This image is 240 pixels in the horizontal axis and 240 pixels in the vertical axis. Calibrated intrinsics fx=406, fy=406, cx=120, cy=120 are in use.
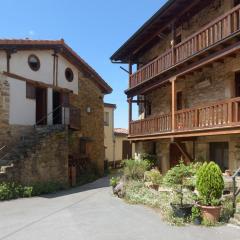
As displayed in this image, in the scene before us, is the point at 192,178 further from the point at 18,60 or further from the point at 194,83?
the point at 18,60

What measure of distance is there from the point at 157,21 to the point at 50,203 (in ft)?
30.4

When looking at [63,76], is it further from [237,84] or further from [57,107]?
[237,84]

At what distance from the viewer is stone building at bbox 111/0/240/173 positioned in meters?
13.3

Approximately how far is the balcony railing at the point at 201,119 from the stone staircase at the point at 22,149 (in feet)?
16.2

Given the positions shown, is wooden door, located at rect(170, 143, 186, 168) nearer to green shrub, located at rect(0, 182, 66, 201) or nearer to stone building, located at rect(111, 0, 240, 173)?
stone building, located at rect(111, 0, 240, 173)

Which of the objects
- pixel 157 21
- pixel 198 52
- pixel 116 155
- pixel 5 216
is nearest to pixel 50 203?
pixel 5 216

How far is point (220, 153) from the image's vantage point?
15.8 meters

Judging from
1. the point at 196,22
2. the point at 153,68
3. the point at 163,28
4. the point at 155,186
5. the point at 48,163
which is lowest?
the point at 155,186

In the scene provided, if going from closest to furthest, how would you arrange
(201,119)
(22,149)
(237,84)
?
(201,119) → (237,84) → (22,149)

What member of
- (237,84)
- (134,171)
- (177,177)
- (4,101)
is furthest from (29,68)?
(177,177)

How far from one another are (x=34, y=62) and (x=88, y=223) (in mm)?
11821

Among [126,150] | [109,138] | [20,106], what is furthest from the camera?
[126,150]

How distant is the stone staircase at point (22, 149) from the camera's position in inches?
656

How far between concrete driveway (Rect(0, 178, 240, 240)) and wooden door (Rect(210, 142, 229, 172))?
3962 mm
